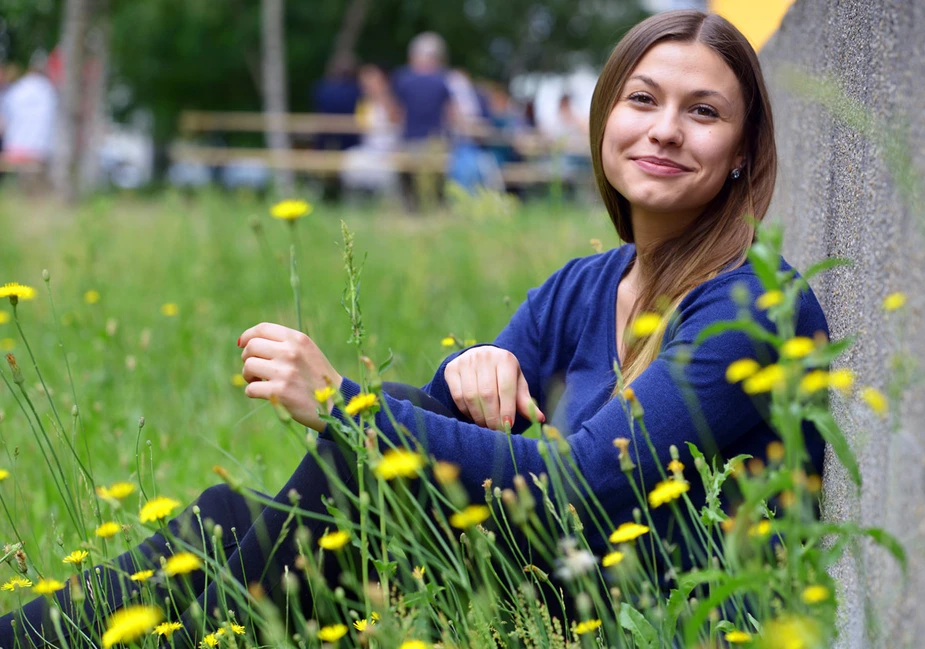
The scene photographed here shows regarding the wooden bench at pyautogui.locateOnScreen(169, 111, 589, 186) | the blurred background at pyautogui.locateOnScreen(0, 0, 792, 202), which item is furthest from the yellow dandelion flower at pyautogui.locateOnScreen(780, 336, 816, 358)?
the wooden bench at pyautogui.locateOnScreen(169, 111, 589, 186)

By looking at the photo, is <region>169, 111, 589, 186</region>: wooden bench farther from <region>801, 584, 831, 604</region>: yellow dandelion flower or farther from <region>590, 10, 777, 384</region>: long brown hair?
<region>801, 584, 831, 604</region>: yellow dandelion flower

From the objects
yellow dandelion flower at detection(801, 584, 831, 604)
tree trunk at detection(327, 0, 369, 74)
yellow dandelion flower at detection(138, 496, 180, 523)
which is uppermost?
tree trunk at detection(327, 0, 369, 74)

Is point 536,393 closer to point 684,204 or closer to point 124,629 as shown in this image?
point 684,204

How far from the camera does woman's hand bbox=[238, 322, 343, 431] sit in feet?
5.22

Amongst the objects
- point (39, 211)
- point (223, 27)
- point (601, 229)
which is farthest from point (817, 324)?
point (223, 27)

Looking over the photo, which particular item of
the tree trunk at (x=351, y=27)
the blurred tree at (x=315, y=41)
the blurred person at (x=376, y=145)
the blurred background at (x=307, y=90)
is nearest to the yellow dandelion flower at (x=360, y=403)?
the blurred background at (x=307, y=90)

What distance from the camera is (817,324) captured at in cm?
173

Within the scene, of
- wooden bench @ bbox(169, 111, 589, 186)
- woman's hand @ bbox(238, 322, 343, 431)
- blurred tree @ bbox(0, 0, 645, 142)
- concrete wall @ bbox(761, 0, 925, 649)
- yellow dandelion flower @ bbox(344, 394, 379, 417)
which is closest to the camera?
concrete wall @ bbox(761, 0, 925, 649)

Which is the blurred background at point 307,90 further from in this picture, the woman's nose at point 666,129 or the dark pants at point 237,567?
the dark pants at point 237,567

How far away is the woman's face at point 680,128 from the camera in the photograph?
1.91 meters

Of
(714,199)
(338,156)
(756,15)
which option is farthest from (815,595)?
(338,156)

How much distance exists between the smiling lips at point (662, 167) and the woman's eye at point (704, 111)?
0.10 meters

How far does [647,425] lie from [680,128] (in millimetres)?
574

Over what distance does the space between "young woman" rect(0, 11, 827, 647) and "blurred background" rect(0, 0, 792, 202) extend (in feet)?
2.94
